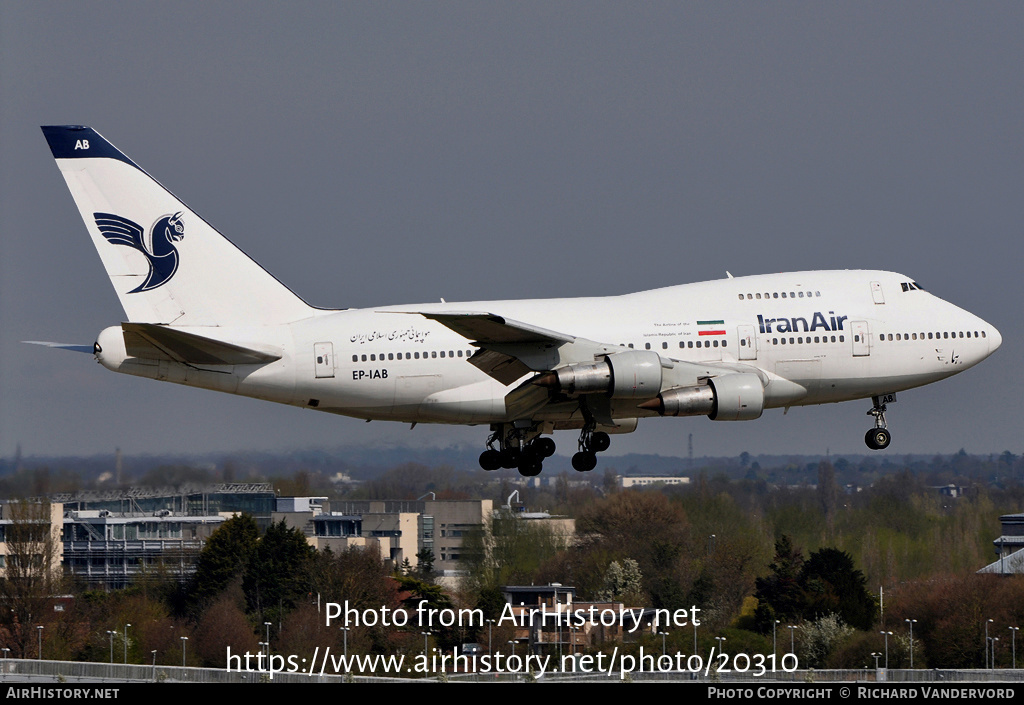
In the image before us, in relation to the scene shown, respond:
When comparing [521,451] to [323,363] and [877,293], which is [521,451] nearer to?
[323,363]

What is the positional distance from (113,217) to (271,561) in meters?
32.3

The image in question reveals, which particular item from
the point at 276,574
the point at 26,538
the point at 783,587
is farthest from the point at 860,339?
the point at 26,538

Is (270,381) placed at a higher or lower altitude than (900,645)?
higher

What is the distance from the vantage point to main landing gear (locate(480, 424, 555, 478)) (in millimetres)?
42594

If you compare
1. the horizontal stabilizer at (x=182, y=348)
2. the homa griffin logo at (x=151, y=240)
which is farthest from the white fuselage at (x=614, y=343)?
the homa griffin logo at (x=151, y=240)

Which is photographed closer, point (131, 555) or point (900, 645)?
point (900, 645)

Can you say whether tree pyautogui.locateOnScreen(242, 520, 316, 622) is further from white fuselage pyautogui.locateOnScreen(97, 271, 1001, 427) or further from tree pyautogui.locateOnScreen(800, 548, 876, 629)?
white fuselage pyautogui.locateOnScreen(97, 271, 1001, 427)

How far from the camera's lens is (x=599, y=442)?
4150 cm

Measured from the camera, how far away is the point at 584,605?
7056 cm

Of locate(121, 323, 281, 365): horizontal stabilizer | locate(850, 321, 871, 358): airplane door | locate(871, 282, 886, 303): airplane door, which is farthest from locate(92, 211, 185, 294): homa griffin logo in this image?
locate(871, 282, 886, 303): airplane door

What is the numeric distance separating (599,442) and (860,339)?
27.8ft

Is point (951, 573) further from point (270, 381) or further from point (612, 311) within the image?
point (270, 381)

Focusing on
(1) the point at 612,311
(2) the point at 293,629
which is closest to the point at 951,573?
(2) the point at 293,629

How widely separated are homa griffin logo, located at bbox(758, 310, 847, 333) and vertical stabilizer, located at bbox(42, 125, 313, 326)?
13.8 metres
